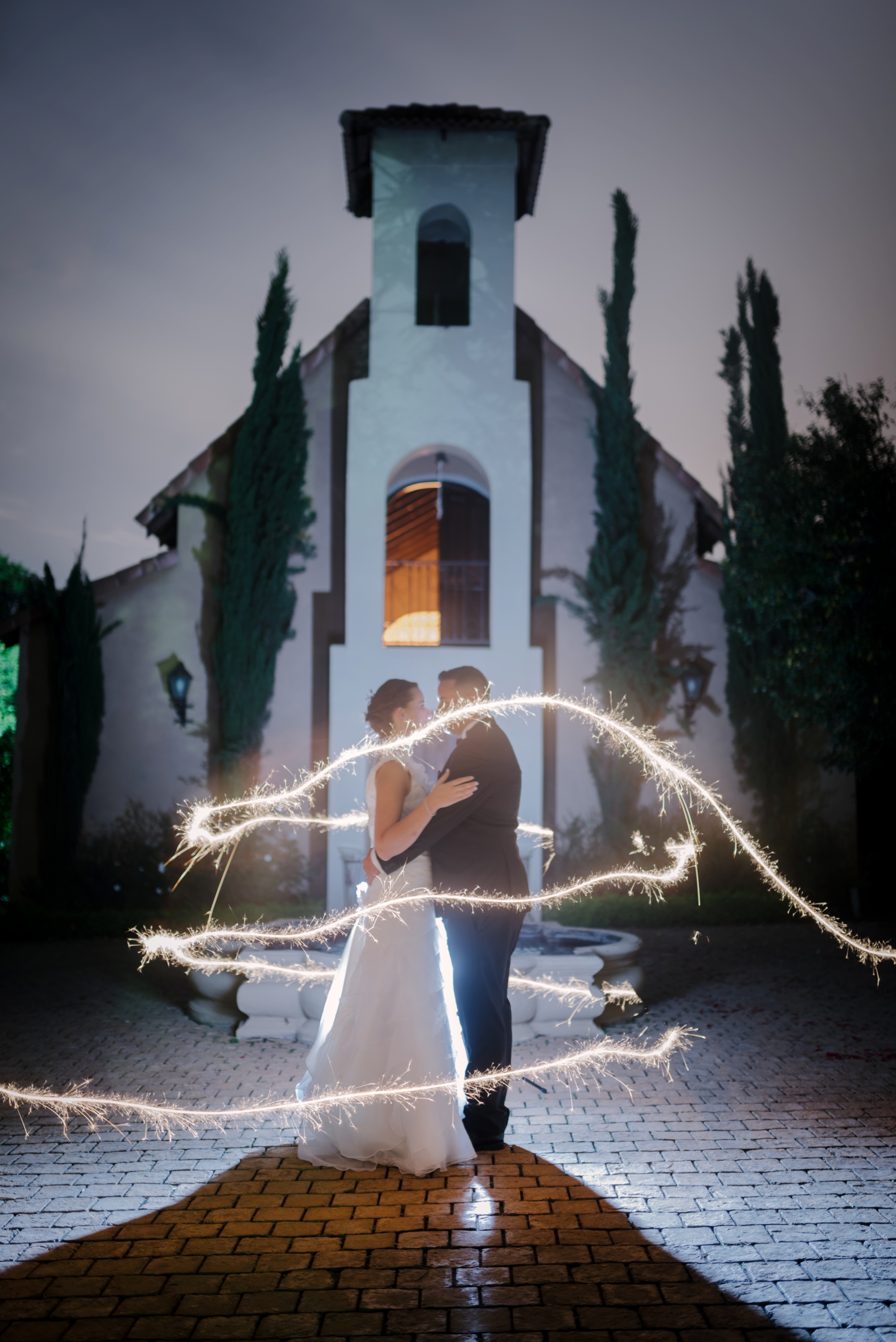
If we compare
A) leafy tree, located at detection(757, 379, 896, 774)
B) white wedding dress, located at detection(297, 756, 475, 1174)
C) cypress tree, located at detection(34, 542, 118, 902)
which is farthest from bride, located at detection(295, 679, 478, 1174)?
cypress tree, located at detection(34, 542, 118, 902)

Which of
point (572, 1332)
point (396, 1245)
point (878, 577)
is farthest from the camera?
point (878, 577)

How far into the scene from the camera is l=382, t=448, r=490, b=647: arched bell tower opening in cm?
1328

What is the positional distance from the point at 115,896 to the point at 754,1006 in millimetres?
7851

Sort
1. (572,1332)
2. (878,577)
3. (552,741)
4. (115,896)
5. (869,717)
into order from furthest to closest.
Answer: (552,741) < (115,896) < (869,717) < (878,577) < (572,1332)

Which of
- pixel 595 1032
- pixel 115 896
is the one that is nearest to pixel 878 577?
pixel 595 1032

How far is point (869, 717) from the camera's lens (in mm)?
9289

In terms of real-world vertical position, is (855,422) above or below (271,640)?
above

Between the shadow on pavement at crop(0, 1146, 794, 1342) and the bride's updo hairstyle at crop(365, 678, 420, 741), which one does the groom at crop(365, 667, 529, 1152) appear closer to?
the bride's updo hairstyle at crop(365, 678, 420, 741)

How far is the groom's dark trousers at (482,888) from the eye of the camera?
13.1ft

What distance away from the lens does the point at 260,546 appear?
11875mm

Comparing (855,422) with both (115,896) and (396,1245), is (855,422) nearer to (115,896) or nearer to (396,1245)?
(396,1245)

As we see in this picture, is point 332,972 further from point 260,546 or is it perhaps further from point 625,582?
point 625,582

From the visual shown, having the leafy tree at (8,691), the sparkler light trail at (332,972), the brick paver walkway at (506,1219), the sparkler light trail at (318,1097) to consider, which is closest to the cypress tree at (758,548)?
the sparkler light trail at (332,972)

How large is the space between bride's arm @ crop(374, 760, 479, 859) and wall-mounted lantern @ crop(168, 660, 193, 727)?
8349 mm
